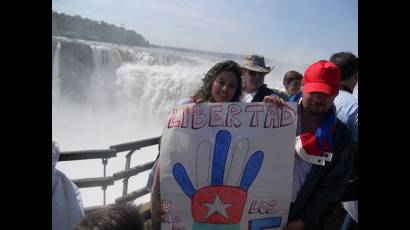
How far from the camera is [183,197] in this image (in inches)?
58.6

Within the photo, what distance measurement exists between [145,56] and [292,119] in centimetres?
1555

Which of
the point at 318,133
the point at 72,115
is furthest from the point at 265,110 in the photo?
the point at 72,115

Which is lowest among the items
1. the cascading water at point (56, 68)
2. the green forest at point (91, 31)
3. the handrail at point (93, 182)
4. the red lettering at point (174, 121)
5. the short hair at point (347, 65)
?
the handrail at point (93, 182)

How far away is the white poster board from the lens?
147 centimetres

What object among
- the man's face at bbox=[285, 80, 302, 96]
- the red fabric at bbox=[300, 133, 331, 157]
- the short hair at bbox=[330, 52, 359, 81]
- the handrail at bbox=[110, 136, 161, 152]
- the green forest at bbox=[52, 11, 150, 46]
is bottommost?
the handrail at bbox=[110, 136, 161, 152]

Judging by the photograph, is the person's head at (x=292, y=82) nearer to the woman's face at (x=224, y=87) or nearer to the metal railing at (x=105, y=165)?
the metal railing at (x=105, y=165)

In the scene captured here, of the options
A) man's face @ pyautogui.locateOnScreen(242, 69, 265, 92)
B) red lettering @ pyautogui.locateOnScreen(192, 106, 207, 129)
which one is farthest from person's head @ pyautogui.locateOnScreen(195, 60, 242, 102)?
man's face @ pyautogui.locateOnScreen(242, 69, 265, 92)

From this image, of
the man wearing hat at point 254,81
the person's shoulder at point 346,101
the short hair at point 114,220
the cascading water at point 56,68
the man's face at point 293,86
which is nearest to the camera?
the short hair at point 114,220

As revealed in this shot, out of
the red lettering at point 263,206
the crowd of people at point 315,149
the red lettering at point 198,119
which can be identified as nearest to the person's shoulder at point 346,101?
the crowd of people at point 315,149

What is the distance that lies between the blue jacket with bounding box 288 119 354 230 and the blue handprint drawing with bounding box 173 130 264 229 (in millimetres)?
229

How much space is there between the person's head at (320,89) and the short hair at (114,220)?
856mm

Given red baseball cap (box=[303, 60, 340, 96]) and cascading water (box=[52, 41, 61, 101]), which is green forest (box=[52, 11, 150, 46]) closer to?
cascading water (box=[52, 41, 61, 101])

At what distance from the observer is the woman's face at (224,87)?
1604 millimetres

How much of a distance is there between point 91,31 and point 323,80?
65.9 feet
